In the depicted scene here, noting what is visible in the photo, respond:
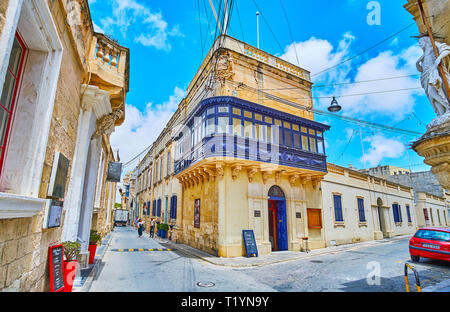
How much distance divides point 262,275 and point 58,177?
7048 mm

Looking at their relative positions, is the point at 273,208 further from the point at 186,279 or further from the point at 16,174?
the point at 16,174

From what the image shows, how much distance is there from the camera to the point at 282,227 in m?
13.5

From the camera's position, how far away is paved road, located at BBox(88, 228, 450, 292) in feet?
21.1

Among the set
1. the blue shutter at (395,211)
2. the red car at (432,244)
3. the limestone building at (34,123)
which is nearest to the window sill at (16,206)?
the limestone building at (34,123)

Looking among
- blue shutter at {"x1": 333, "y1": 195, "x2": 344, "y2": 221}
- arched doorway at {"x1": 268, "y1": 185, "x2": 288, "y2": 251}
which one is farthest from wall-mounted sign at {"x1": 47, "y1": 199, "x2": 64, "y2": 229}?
blue shutter at {"x1": 333, "y1": 195, "x2": 344, "y2": 221}

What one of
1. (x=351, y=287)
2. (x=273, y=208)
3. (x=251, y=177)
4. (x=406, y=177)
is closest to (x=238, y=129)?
(x=251, y=177)

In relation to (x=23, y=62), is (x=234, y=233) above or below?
below

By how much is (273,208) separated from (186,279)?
301 inches

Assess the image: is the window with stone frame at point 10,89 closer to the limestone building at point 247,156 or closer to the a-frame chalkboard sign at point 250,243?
the limestone building at point 247,156

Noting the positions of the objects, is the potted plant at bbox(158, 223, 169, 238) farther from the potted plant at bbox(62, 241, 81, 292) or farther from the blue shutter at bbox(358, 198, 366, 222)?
the blue shutter at bbox(358, 198, 366, 222)

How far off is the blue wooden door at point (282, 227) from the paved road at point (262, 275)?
101 inches

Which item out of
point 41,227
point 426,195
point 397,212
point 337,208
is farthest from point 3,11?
point 426,195

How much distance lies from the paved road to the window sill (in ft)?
13.5

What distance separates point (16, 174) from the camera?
2.89m
